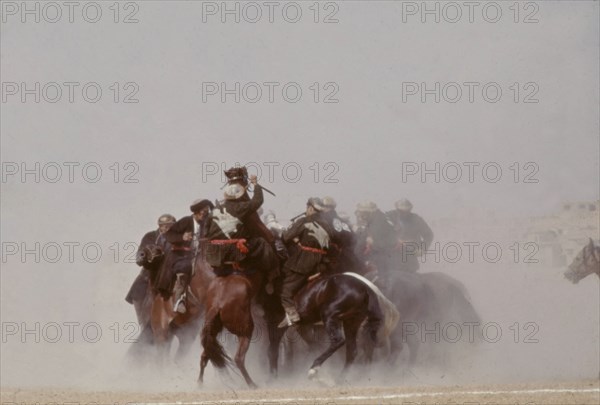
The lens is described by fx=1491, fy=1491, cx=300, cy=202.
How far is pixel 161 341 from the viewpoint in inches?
868

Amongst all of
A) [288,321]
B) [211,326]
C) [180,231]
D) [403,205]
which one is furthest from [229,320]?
[403,205]

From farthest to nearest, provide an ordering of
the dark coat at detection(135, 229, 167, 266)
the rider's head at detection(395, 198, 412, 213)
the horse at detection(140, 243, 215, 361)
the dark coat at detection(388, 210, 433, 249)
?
1. the rider's head at detection(395, 198, 412, 213)
2. the dark coat at detection(388, 210, 433, 249)
3. the dark coat at detection(135, 229, 167, 266)
4. the horse at detection(140, 243, 215, 361)

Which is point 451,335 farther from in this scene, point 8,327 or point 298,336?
point 8,327

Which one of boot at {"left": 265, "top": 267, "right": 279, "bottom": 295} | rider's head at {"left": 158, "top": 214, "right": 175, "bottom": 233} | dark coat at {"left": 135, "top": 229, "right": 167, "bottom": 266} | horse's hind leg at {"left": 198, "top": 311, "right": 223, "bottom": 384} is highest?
rider's head at {"left": 158, "top": 214, "right": 175, "bottom": 233}

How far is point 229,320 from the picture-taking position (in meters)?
19.8

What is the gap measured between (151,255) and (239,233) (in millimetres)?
1988

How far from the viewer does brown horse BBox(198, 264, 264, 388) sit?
19.8 metres

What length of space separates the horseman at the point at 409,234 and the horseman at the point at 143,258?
365 centimetres

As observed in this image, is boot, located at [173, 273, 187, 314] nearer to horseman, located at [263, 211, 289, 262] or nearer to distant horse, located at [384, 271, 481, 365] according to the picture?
horseman, located at [263, 211, 289, 262]

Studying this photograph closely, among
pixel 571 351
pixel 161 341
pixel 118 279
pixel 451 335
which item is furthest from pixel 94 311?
pixel 571 351

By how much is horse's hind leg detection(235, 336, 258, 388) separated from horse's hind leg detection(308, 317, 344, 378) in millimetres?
886

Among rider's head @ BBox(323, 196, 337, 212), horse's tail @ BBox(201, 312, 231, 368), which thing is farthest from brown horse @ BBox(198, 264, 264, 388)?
rider's head @ BBox(323, 196, 337, 212)

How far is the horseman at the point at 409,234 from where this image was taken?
2364 centimetres

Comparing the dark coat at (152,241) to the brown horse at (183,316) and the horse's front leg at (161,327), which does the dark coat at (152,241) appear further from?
the horse's front leg at (161,327)
